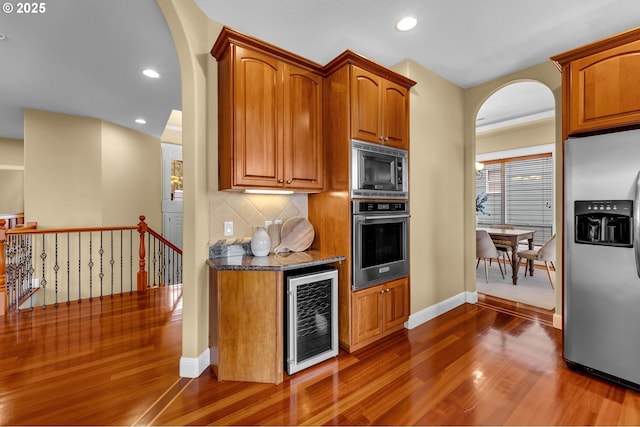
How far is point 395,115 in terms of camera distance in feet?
9.20

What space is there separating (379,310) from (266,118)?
6.48 ft

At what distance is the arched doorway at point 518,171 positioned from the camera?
14.1 ft

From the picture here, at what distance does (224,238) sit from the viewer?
7.68 ft

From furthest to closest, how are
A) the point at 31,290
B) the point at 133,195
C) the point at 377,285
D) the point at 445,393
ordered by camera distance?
the point at 133,195 < the point at 31,290 < the point at 377,285 < the point at 445,393

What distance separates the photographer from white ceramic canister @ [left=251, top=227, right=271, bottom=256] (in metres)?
2.35

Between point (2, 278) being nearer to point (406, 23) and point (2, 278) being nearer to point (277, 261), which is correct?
point (277, 261)

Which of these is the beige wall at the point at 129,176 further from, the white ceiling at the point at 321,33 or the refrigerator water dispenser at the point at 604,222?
the refrigerator water dispenser at the point at 604,222

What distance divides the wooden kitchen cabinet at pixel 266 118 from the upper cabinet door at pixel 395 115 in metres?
0.64

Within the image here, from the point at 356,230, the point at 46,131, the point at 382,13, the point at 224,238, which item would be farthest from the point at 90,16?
the point at 46,131

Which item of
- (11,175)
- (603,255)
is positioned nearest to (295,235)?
(603,255)

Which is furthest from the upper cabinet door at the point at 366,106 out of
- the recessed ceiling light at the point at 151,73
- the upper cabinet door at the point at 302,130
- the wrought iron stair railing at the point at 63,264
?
the wrought iron stair railing at the point at 63,264

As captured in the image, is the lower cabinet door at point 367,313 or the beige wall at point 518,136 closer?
the lower cabinet door at point 367,313

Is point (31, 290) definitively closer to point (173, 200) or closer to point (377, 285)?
point (173, 200)

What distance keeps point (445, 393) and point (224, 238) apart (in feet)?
6.51
